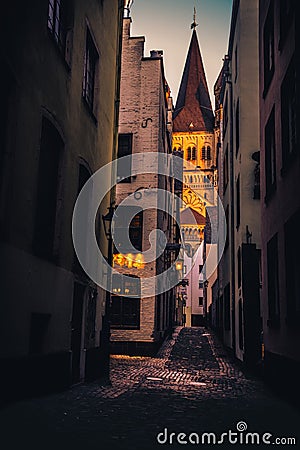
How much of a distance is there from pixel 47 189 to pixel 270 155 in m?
6.16

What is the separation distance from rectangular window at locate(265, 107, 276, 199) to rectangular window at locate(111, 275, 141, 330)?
1177 centimetres

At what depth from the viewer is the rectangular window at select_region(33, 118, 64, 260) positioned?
33.1 feet

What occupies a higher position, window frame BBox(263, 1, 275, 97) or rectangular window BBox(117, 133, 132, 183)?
rectangular window BBox(117, 133, 132, 183)

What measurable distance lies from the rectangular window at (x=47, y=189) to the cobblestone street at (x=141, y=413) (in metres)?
2.75

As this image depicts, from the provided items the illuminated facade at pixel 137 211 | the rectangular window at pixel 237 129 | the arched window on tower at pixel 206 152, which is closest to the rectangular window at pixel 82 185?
the rectangular window at pixel 237 129

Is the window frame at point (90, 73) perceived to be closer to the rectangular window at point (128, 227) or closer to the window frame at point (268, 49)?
the window frame at point (268, 49)

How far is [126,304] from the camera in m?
24.4

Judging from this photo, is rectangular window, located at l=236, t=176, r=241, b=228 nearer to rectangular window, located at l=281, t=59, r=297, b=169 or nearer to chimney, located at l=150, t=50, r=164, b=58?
rectangular window, located at l=281, t=59, r=297, b=169

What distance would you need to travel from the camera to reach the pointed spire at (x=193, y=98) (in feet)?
345

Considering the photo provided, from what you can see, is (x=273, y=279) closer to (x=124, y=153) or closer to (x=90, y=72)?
(x=90, y=72)

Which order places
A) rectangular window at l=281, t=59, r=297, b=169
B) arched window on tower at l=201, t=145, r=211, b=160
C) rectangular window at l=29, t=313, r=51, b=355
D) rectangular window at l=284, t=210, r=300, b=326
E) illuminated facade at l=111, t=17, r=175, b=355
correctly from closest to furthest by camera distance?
rectangular window at l=29, t=313, r=51, b=355 < rectangular window at l=284, t=210, r=300, b=326 < rectangular window at l=281, t=59, r=297, b=169 < illuminated facade at l=111, t=17, r=175, b=355 < arched window on tower at l=201, t=145, r=211, b=160

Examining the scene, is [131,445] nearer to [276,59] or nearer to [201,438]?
[201,438]

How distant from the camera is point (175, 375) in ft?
52.9

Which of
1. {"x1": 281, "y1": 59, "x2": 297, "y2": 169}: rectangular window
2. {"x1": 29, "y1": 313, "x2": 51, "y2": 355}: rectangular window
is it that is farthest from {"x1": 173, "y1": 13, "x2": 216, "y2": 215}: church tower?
{"x1": 29, "y1": 313, "x2": 51, "y2": 355}: rectangular window
